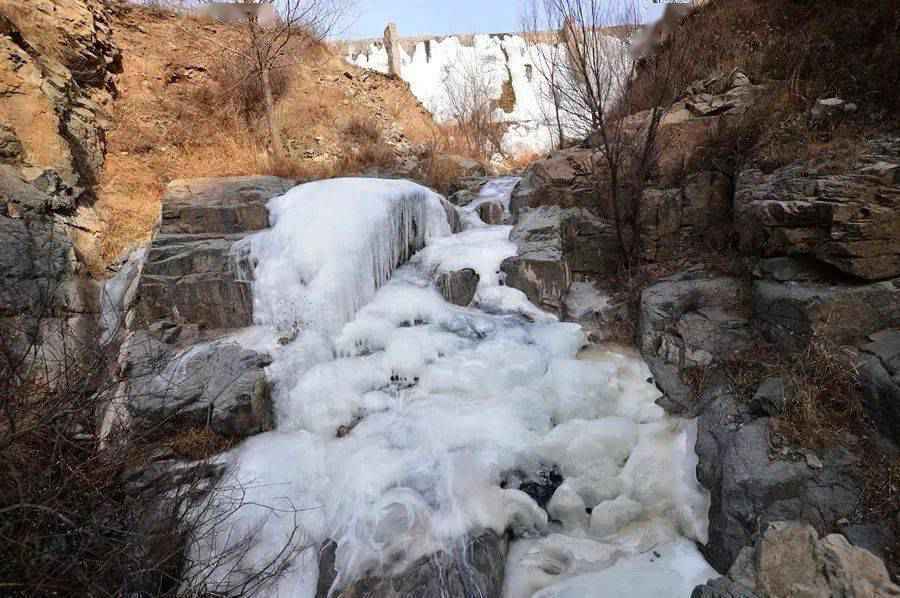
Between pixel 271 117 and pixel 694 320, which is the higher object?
pixel 271 117

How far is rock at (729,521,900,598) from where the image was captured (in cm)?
168

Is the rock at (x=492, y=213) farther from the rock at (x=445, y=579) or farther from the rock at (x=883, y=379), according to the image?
the rock at (x=445, y=579)

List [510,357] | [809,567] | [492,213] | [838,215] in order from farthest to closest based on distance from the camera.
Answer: [492,213] < [510,357] < [838,215] < [809,567]

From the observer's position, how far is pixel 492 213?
7652 mm

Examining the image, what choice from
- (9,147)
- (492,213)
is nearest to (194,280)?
(9,147)

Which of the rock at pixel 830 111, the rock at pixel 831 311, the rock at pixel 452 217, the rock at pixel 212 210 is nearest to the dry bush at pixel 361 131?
the rock at pixel 452 217

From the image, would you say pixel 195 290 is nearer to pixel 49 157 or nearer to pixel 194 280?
pixel 194 280

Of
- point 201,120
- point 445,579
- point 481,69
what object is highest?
point 481,69

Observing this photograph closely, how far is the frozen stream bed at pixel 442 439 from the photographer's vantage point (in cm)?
258

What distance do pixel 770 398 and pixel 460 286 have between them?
3.45 metres

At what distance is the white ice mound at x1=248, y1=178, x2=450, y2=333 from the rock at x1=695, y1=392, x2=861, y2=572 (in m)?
3.95

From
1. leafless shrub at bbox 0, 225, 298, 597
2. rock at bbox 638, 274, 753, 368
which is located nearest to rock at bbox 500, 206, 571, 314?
rock at bbox 638, 274, 753, 368

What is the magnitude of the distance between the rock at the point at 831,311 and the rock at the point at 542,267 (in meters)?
2.21

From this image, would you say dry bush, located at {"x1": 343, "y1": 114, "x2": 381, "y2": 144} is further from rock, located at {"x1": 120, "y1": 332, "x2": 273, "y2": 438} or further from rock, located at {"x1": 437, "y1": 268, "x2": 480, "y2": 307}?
rock, located at {"x1": 120, "y1": 332, "x2": 273, "y2": 438}
